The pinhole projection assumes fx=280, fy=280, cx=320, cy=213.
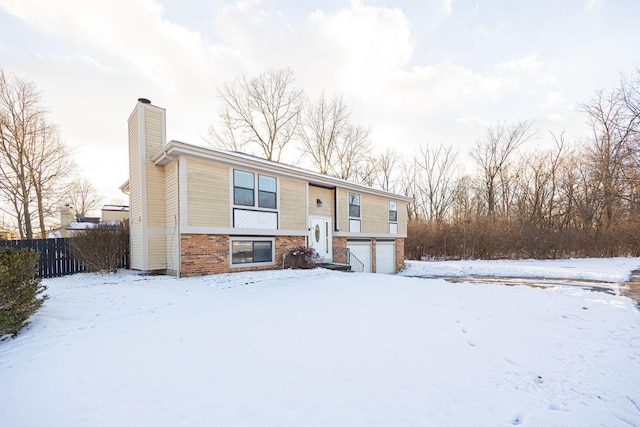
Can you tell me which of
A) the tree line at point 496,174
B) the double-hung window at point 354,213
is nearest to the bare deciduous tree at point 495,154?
the tree line at point 496,174

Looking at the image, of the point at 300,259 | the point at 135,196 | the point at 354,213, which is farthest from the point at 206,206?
the point at 354,213

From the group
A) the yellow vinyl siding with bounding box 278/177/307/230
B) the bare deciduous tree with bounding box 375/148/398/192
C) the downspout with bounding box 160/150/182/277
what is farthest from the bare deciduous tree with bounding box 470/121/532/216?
the downspout with bounding box 160/150/182/277

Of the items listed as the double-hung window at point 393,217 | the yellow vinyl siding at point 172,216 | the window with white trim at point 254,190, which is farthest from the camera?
the double-hung window at point 393,217

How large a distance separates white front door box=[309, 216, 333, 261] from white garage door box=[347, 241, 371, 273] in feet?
5.61

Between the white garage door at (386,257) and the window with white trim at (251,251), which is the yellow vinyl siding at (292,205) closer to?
the window with white trim at (251,251)

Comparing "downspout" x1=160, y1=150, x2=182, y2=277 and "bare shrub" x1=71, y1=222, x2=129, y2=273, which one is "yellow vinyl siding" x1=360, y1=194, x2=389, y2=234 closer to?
"downspout" x1=160, y1=150, x2=182, y2=277

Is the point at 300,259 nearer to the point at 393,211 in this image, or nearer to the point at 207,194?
the point at 207,194

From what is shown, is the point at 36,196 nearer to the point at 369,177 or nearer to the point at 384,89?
the point at 384,89

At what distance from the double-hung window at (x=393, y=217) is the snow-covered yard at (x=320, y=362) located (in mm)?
11440

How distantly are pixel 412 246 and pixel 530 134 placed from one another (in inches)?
581

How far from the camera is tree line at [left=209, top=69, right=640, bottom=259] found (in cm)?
1459

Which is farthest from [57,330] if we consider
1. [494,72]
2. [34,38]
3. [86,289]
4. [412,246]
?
[412,246]

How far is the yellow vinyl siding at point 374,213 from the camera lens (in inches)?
618

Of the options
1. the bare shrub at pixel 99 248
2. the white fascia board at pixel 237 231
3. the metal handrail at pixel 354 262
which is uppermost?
the white fascia board at pixel 237 231
